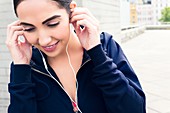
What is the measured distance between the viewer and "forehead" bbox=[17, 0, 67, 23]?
1.19 metres

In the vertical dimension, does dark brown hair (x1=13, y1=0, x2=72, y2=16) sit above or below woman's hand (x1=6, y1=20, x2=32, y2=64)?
above

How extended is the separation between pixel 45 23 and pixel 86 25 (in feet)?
0.55

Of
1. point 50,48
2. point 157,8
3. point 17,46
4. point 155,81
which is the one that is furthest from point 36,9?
point 157,8

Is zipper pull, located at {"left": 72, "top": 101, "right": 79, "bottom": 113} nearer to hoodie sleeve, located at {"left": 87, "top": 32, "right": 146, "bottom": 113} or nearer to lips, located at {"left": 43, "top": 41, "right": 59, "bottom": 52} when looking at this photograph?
hoodie sleeve, located at {"left": 87, "top": 32, "right": 146, "bottom": 113}

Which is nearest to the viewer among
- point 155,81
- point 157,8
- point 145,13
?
point 155,81

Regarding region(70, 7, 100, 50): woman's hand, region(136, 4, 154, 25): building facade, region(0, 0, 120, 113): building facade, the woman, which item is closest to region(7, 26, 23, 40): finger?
the woman

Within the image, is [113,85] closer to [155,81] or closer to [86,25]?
[86,25]

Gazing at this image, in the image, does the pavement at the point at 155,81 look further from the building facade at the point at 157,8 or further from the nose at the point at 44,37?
the building facade at the point at 157,8

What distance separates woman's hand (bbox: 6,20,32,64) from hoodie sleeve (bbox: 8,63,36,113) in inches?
2.0

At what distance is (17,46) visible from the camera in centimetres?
141

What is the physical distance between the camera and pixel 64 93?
4.31 ft

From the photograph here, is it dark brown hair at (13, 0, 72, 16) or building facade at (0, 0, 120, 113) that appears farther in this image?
building facade at (0, 0, 120, 113)

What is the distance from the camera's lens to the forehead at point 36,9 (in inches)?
47.0

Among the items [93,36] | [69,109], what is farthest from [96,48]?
[69,109]
